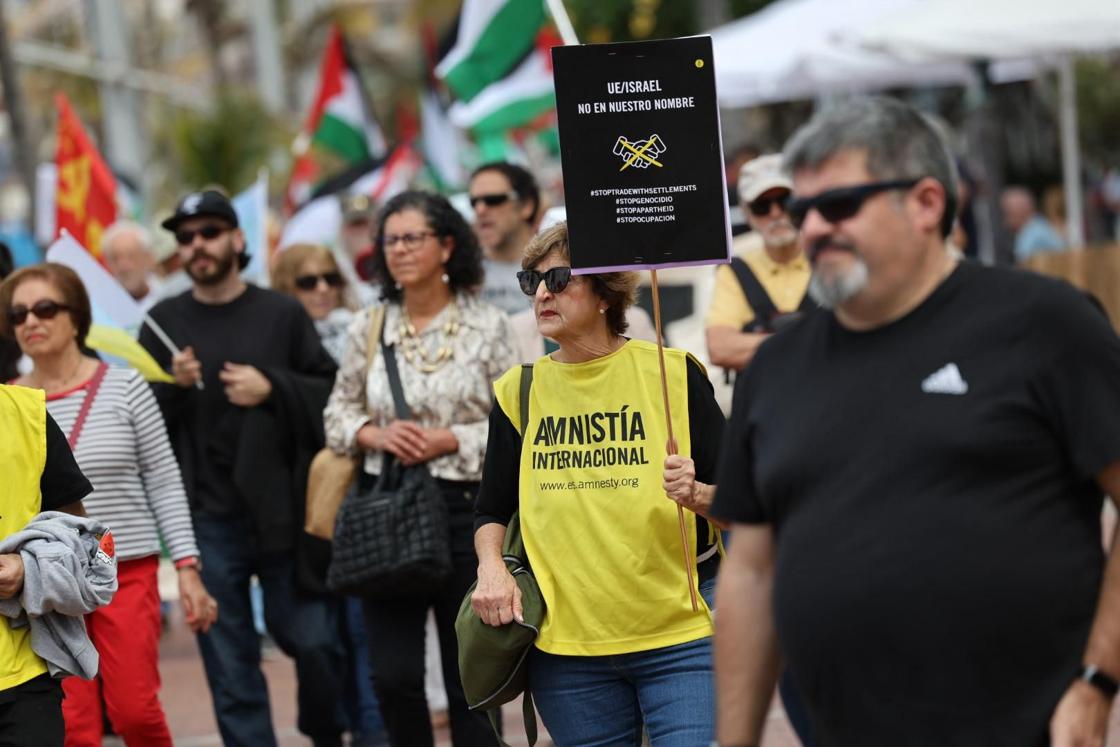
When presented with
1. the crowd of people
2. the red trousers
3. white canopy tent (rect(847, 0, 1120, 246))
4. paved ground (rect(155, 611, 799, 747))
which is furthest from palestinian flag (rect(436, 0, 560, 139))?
the red trousers

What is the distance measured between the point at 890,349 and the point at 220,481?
4.44 meters

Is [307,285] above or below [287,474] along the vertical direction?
above

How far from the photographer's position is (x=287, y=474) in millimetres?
7539

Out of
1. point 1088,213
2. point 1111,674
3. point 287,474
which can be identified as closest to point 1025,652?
point 1111,674

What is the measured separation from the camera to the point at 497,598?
5023 millimetres

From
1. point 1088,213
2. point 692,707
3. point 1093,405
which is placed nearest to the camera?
point 1093,405

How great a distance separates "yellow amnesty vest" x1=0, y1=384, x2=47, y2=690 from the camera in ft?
17.0

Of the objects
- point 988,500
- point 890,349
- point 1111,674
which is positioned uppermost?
point 890,349

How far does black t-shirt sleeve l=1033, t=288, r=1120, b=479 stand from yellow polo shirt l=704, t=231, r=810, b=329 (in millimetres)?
3825

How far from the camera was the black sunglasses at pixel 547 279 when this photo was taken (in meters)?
5.20

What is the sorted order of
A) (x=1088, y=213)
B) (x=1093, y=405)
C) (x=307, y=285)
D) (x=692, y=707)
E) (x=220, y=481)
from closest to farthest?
(x=1093, y=405) < (x=692, y=707) < (x=220, y=481) < (x=307, y=285) < (x=1088, y=213)

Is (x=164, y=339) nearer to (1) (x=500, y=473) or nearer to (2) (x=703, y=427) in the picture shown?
(1) (x=500, y=473)

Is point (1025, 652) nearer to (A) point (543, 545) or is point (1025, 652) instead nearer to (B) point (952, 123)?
(A) point (543, 545)

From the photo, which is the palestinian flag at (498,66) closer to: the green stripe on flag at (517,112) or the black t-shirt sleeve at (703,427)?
the green stripe on flag at (517,112)
